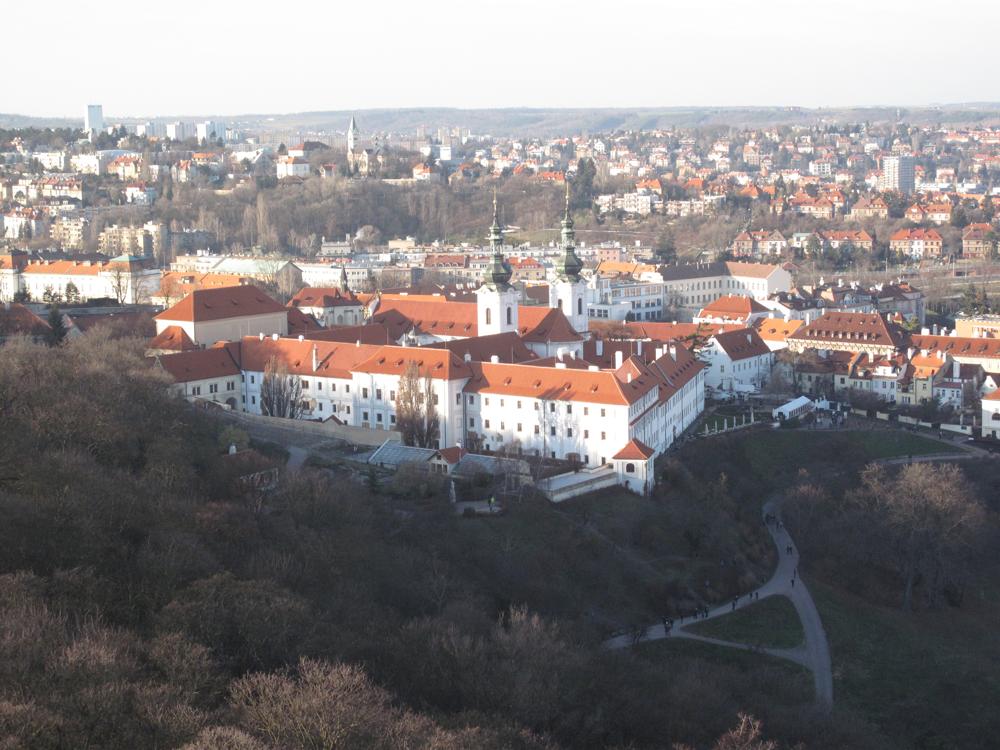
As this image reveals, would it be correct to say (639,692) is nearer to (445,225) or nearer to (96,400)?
(96,400)

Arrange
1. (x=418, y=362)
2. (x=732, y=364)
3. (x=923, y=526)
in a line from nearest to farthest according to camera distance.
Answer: (x=923, y=526) → (x=418, y=362) → (x=732, y=364)

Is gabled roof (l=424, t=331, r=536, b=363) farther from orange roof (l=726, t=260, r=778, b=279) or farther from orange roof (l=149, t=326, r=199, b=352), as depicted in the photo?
orange roof (l=726, t=260, r=778, b=279)

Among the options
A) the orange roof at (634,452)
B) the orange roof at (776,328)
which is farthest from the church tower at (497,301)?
the orange roof at (776,328)

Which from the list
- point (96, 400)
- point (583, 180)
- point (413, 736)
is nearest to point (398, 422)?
point (96, 400)

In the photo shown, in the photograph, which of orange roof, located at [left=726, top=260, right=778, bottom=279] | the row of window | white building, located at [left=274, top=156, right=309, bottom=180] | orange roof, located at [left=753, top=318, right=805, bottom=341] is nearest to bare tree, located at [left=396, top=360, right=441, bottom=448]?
the row of window

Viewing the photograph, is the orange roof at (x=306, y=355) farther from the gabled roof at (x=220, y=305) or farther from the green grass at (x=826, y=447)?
the green grass at (x=826, y=447)

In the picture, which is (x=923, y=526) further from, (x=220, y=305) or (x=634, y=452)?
(x=220, y=305)

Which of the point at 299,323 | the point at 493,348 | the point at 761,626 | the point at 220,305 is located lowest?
the point at 761,626

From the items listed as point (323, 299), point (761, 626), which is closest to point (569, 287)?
point (323, 299)
